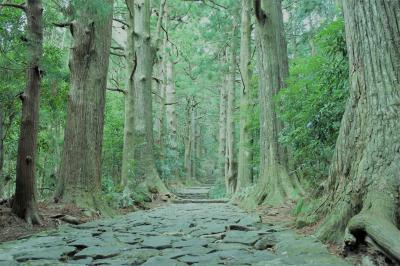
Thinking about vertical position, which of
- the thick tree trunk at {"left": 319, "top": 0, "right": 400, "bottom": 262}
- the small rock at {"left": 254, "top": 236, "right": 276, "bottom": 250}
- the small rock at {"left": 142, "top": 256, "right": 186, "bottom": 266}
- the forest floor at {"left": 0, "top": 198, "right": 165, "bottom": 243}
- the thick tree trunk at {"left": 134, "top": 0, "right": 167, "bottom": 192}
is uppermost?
the thick tree trunk at {"left": 134, "top": 0, "right": 167, "bottom": 192}

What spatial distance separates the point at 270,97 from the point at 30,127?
19.1ft

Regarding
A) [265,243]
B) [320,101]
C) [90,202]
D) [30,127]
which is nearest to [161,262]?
[265,243]

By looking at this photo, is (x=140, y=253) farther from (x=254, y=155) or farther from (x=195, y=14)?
(x=195, y=14)

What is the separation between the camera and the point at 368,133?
13.8 feet

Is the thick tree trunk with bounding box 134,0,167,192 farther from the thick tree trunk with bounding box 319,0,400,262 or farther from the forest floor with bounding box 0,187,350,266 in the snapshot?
the thick tree trunk with bounding box 319,0,400,262

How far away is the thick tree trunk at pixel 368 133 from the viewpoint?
3.73 m

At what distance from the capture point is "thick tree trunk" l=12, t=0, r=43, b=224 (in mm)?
5660

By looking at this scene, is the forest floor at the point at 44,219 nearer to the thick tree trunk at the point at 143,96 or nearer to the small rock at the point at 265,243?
the small rock at the point at 265,243

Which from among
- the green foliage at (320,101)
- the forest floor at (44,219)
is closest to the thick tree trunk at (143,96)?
the forest floor at (44,219)

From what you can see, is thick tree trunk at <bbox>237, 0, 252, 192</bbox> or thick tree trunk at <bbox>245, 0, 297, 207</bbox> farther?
thick tree trunk at <bbox>237, 0, 252, 192</bbox>

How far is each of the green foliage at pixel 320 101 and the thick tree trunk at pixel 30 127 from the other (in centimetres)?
413

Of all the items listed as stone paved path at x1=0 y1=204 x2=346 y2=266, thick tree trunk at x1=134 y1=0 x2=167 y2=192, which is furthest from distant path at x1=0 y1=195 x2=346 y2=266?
thick tree trunk at x1=134 y1=0 x2=167 y2=192

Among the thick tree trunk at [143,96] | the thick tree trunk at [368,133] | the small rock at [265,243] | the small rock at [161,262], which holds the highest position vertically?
the thick tree trunk at [143,96]

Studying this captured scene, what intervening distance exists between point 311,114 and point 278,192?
2.62 metres
